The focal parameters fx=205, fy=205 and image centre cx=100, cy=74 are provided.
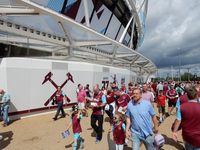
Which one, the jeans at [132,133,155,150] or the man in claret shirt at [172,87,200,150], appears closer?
the man in claret shirt at [172,87,200,150]

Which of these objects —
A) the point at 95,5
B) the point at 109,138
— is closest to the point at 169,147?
the point at 109,138

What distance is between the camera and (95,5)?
3434cm

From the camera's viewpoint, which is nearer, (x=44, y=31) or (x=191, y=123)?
(x=191, y=123)

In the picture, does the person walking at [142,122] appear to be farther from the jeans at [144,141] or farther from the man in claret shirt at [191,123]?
the man in claret shirt at [191,123]

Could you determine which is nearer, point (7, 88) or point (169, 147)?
point (169, 147)

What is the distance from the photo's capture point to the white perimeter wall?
10.9 metres

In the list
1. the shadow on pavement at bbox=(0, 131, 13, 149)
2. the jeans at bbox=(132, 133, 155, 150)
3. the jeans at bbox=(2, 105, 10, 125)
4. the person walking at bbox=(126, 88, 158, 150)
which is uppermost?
the person walking at bbox=(126, 88, 158, 150)

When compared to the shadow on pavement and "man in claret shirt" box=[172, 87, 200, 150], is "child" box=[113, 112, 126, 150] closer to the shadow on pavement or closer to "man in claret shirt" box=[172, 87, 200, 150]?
"man in claret shirt" box=[172, 87, 200, 150]

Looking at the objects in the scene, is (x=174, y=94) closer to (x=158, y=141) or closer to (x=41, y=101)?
(x=158, y=141)

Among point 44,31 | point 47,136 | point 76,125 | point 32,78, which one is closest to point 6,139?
point 47,136

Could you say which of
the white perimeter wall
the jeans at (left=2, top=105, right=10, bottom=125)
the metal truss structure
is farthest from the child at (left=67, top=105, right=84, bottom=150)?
the metal truss structure

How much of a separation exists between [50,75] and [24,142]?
6.31 meters

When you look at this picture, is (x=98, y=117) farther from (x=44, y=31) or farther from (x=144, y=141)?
(x=44, y=31)

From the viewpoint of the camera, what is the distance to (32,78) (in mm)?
11969
